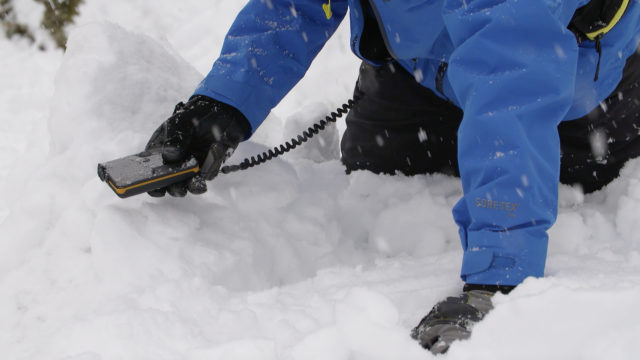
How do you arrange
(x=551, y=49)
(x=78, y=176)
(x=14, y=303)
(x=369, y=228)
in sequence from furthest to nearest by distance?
(x=369, y=228) < (x=78, y=176) < (x=14, y=303) < (x=551, y=49)

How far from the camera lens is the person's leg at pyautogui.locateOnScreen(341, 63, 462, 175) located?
194 cm

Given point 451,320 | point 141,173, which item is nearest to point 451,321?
point 451,320

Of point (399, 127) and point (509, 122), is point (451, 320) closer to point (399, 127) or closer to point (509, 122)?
point (509, 122)

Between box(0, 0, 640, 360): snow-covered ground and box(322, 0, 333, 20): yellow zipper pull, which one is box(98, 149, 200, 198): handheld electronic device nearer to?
box(0, 0, 640, 360): snow-covered ground

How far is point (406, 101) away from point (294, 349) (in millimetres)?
1144

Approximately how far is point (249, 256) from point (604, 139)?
1087 millimetres

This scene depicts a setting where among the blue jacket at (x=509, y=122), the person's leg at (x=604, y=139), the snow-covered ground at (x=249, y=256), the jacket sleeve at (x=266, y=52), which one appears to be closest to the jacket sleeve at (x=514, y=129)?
the blue jacket at (x=509, y=122)

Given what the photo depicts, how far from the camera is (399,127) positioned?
6.63 feet

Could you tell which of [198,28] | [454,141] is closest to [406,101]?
[454,141]

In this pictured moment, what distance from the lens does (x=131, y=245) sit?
4.53ft

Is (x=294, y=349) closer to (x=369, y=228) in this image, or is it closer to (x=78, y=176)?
(x=369, y=228)

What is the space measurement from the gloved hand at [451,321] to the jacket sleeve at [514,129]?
0.08m

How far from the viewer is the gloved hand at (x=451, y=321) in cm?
95

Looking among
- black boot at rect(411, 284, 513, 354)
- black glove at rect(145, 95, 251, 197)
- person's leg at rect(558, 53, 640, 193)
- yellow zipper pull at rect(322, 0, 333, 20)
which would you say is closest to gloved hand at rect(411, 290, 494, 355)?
black boot at rect(411, 284, 513, 354)
